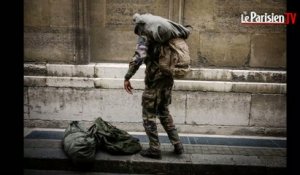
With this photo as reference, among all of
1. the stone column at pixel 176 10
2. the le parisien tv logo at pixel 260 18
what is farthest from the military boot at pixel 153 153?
the le parisien tv logo at pixel 260 18

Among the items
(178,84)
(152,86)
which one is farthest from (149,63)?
(178,84)

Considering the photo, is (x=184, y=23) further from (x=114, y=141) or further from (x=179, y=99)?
(x=114, y=141)

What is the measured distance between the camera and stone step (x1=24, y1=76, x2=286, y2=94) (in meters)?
6.60

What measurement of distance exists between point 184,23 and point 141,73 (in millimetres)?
1272

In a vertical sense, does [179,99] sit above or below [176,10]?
below

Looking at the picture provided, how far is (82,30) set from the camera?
6.79 m

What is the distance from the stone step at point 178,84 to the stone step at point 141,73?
0.10 m

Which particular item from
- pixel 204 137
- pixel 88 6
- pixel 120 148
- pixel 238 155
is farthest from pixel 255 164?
pixel 88 6

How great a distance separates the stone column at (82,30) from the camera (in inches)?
263

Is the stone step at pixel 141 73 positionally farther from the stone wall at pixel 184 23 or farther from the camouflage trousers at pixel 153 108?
the camouflage trousers at pixel 153 108

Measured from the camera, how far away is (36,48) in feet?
22.5

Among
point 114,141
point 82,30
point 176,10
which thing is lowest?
point 114,141
